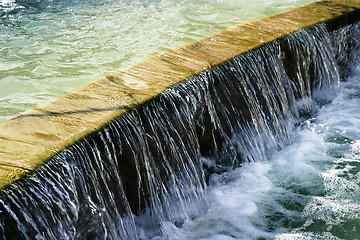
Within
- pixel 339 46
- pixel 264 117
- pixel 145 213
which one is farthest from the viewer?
A: pixel 339 46

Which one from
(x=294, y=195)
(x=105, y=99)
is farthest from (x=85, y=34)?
(x=294, y=195)

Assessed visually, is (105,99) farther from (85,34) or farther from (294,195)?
(85,34)

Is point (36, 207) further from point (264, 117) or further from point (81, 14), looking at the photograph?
point (81, 14)

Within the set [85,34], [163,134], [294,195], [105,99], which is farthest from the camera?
[85,34]

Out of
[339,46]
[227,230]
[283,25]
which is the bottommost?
[227,230]

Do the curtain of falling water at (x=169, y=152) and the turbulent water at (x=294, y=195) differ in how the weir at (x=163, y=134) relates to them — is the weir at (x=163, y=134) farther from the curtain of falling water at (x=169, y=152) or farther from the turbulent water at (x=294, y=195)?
the turbulent water at (x=294, y=195)

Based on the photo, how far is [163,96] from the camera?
12.6ft

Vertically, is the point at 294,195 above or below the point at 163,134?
below

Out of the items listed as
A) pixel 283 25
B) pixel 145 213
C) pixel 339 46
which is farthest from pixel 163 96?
pixel 339 46

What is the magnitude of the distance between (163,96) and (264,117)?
5.01 ft

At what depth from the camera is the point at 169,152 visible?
152 inches

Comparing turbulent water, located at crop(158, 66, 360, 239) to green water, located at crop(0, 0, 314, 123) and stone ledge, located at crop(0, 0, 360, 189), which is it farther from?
green water, located at crop(0, 0, 314, 123)

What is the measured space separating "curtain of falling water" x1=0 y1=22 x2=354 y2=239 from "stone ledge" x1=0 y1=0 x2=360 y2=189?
8 cm

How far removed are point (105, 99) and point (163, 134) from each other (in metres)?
0.56
